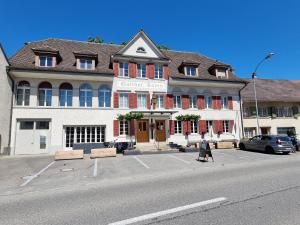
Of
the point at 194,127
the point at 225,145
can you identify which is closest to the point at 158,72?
the point at 194,127

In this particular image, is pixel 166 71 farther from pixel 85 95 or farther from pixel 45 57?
pixel 45 57

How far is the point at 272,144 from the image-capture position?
679 inches

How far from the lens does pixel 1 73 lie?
16.2 m

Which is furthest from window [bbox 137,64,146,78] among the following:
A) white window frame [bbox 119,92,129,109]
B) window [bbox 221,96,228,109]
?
window [bbox 221,96,228,109]

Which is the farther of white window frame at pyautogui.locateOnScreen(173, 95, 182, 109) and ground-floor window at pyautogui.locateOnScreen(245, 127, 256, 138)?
ground-floor window at pyautogui.locateOnScreen(245, 127, 256, 138)

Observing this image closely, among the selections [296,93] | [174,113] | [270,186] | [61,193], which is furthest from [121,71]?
[296,93]

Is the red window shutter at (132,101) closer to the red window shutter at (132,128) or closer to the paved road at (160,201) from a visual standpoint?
the red window shutter at (132,128)

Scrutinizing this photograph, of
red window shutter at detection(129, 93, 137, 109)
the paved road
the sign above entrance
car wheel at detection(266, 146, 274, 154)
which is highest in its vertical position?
the sign above entrance

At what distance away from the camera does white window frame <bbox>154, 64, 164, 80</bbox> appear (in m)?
22.1

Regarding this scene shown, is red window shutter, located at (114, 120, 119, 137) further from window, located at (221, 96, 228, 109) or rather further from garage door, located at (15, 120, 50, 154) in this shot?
window, located at (221, 96, 228, 109)

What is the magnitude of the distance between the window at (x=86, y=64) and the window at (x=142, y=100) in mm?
5833

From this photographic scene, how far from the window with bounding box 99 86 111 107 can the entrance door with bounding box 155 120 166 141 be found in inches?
220

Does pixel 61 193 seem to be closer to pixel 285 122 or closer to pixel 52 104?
pixel 52 104

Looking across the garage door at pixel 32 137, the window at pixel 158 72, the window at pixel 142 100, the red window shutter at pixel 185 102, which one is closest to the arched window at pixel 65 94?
the garage door at pixel 32 137
